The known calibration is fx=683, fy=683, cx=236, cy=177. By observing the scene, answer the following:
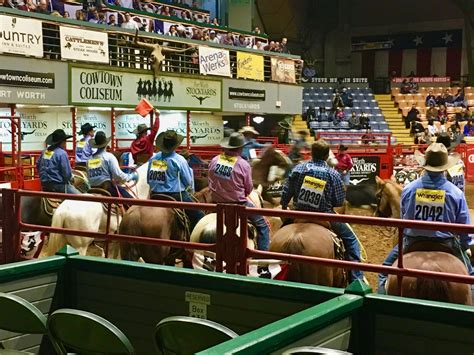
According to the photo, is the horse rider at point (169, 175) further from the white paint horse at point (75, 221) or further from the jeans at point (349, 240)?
the jeans at point (349, 240)

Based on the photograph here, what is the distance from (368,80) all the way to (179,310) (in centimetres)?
3753

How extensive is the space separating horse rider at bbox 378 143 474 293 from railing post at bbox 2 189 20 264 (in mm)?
3950

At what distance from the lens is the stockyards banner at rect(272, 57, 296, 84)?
25.6m

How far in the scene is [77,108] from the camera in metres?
19.6

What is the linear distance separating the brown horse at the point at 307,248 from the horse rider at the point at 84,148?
25.9ft

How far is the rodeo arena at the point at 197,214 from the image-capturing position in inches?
128

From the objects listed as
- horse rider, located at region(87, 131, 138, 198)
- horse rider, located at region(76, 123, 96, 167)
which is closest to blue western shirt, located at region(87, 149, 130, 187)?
horse rider, located at region(87, 131, 138, 198)

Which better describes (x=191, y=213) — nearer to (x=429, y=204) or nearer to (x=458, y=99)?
(x=429, y=204)

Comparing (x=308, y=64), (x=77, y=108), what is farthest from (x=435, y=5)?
(x=77, y=108)

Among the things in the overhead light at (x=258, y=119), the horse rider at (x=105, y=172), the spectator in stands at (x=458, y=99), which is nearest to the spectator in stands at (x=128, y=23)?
the overhead light at (x=258, y=119)

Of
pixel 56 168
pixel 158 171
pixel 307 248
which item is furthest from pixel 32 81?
pixel 307 248

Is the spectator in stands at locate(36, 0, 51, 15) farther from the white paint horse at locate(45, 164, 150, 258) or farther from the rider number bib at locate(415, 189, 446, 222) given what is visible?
the rider number bib at locate(415, 189, 446, 222)

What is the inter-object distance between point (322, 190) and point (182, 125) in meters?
17.0

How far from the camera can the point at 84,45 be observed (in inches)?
711
